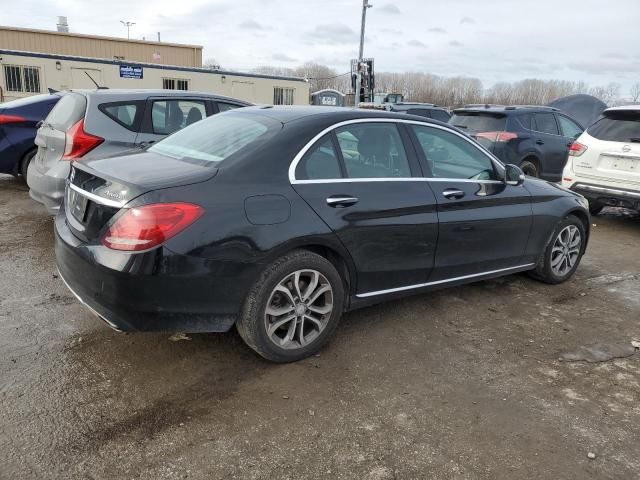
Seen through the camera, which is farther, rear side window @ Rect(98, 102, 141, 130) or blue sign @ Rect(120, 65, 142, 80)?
blue sign @ Rect(120, 65, 142, 80)

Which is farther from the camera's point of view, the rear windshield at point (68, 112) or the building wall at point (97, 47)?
the building wall at point (97, 47)

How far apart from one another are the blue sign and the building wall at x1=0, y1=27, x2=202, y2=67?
10.1 m

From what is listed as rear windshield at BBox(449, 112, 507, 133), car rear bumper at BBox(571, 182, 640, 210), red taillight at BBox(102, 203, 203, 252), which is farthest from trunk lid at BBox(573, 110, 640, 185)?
red taillight at BBox(102, 203, 203, 252)

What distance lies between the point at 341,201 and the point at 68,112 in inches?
151

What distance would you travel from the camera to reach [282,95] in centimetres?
2473

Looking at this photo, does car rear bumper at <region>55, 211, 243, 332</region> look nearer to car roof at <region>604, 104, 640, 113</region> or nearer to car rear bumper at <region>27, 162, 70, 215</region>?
car rear bumper at <region>27, 162, 70, 215</region>

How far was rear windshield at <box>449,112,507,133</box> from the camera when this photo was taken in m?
9.45

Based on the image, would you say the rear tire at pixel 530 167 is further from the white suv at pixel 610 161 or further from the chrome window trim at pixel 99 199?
the chrome window trim at pixel 99 199

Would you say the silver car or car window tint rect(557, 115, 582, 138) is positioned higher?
car window tint rect(557, 115, 582, 138)

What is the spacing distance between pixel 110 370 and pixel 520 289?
142 inches

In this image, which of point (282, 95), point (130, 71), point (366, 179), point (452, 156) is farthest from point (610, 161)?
point (282, 95)

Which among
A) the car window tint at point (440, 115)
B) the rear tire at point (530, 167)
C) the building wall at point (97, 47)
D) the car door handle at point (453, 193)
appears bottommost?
the rear tire at point (530, 167)

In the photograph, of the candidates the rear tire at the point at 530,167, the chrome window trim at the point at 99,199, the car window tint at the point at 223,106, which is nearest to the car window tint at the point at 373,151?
the chrome window trim at the point at 99,199

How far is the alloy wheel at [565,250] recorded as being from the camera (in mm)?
5047
